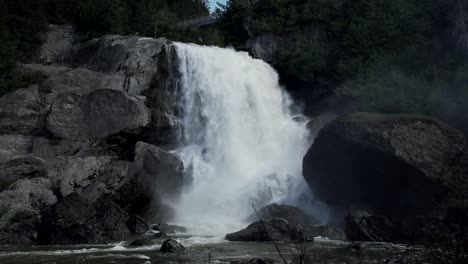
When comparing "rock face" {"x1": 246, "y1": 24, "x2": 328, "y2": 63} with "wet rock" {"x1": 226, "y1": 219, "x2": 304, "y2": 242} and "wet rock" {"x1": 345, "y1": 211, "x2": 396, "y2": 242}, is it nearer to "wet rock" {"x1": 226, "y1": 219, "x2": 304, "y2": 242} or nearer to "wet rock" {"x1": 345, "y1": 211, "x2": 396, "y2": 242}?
"wet rock" {"x1": 345, "y1": 211, "x2": 396, "y2": 242}

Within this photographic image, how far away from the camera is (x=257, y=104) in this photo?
3550 centimetres

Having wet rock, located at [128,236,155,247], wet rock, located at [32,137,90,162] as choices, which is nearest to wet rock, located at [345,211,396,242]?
wet rock, located at [128,236,155,247]

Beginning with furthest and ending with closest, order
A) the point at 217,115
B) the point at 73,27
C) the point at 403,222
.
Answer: the point at 73,27 → the point at 217,115 → the point at 403,222

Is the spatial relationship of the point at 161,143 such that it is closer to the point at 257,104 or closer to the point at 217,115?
the point at 217,115

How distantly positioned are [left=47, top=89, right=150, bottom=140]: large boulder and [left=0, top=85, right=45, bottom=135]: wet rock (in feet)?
4.58

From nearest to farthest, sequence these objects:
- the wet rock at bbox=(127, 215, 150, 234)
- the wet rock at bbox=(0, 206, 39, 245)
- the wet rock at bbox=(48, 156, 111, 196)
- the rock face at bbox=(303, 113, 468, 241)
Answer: the wet rock at bbox=(0, 206, 39, 245) < the rock face at bbox=(303, 113, 468, 241) < the wet rock at bbox=(127, 215, 150, 234) < the wet rock at bbox=(48, 156, 111, 196)

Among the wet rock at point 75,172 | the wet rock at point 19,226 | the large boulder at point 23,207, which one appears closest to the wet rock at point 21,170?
the wet rock at point 75,172

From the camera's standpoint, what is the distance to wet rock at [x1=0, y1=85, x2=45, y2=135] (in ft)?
100.0

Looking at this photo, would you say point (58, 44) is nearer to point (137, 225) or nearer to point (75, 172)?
point (75, 172)

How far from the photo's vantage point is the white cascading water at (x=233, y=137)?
28484 millimetres

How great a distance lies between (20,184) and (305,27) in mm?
26553

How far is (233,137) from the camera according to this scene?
33344 millimetres

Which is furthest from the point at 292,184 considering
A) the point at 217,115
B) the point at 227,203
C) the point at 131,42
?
Answer: the point at 131,42

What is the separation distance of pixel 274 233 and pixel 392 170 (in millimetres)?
6365
